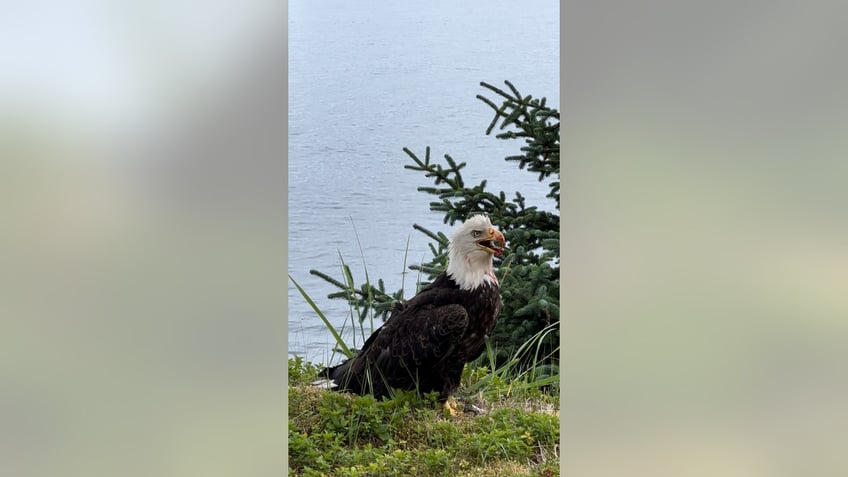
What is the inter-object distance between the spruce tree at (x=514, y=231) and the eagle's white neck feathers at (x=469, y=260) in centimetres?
26

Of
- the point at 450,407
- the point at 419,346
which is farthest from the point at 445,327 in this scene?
the point at 450,407

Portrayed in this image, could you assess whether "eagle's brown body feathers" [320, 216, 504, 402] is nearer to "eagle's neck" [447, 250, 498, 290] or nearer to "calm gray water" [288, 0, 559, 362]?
"eagle's neck" [447, 250, 498, 290]

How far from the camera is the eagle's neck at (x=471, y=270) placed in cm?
236

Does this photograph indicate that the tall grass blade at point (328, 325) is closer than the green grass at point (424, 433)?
No

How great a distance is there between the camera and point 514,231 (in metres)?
2.69

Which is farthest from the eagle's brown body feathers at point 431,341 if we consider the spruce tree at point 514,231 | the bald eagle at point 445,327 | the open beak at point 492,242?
the spruce tree at point 514,231
